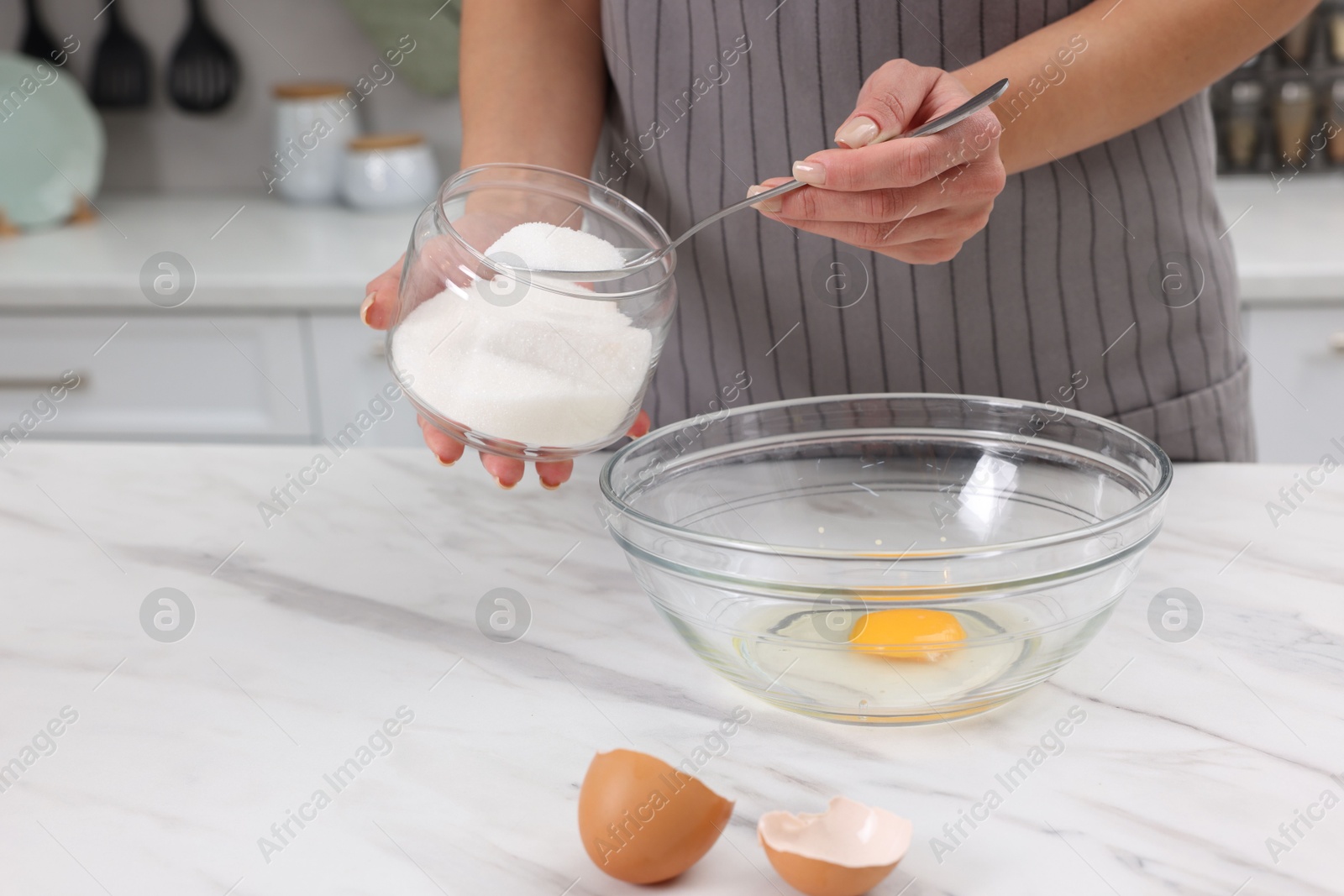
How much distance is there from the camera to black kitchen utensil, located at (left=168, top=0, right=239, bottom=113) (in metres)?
2.20

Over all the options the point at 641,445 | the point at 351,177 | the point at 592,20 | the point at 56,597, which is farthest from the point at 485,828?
the point at 351,177

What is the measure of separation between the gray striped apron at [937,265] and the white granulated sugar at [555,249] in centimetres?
35

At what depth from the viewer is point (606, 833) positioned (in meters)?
0.50

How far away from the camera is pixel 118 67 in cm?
224

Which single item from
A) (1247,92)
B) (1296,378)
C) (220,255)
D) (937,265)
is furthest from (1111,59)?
(220,255)

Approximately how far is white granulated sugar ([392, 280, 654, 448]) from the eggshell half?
204 mm

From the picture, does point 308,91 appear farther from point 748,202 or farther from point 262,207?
point 748,202

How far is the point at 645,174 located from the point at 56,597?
1.97 feet

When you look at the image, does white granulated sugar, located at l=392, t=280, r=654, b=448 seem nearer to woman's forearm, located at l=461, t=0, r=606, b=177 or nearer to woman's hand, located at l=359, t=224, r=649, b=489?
woman's hand, located at l=359, t=224, r=649, b=489

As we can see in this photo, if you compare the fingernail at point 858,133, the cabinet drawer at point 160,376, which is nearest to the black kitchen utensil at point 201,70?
the cabinet drawer at point 160,376

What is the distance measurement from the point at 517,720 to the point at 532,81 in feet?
2.00

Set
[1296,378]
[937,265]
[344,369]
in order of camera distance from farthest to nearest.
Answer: [344,369] < [1296,378] < [937,265]

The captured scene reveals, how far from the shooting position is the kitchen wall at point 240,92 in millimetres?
2203

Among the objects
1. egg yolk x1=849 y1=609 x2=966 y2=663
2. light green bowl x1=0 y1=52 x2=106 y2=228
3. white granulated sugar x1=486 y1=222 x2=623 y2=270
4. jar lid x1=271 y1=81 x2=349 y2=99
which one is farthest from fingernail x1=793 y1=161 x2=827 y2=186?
light green bowl x1=0 y1=52 x2=106 y2=228
